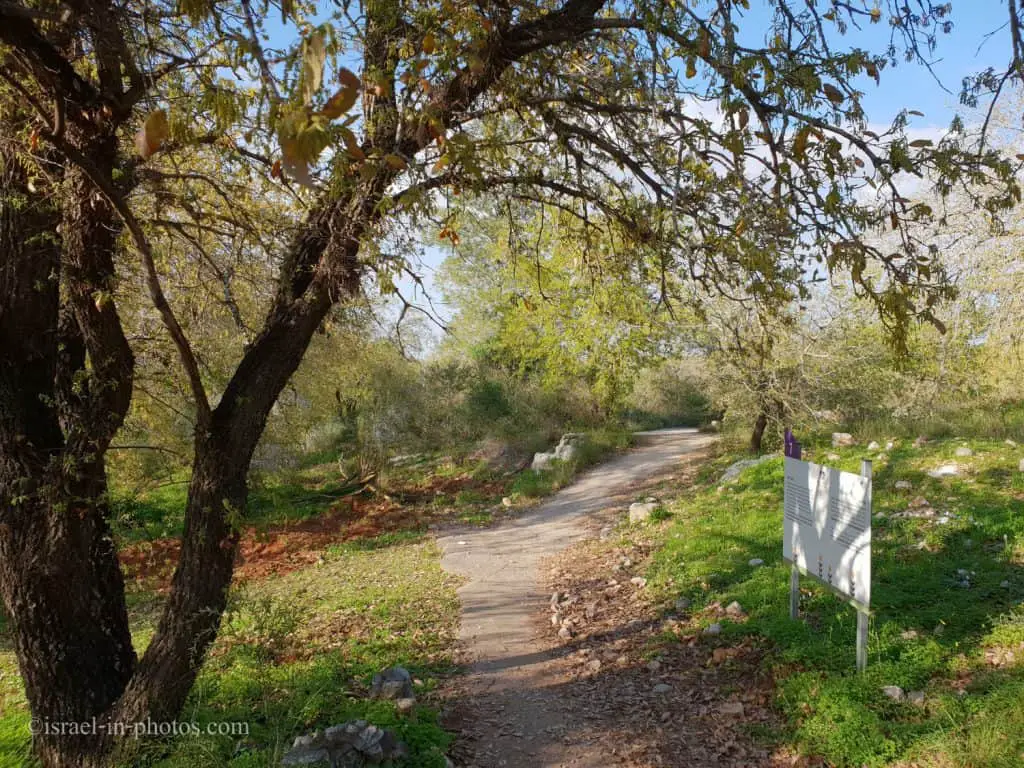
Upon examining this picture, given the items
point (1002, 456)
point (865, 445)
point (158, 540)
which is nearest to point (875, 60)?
point (1002, 456)

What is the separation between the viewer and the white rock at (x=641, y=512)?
10016 mm

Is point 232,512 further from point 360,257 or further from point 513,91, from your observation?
point 513,91

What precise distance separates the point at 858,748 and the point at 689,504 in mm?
6829

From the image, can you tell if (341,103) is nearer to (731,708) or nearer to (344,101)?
(344,101)

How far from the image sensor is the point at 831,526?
475 centimetres

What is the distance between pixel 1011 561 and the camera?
5426 mm

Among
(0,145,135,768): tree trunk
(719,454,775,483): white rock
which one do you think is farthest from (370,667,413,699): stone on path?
(719,454,775,483): white rock

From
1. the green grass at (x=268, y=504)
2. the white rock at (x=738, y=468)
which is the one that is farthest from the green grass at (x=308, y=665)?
the white rock at (x=738, y=468)

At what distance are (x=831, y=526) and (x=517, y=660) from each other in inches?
113

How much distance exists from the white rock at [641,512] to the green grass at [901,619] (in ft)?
3.74

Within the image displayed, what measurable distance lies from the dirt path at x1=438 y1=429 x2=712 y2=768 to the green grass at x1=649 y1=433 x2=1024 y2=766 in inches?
53.6

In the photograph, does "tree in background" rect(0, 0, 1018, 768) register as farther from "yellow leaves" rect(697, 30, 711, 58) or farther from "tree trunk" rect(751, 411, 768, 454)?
"tree trunk" rect(751, 411, 768, 454)

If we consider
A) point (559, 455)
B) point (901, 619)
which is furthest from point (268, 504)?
point (901, 619)

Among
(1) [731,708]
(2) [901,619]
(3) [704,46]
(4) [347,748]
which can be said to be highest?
(3) [704,46]
